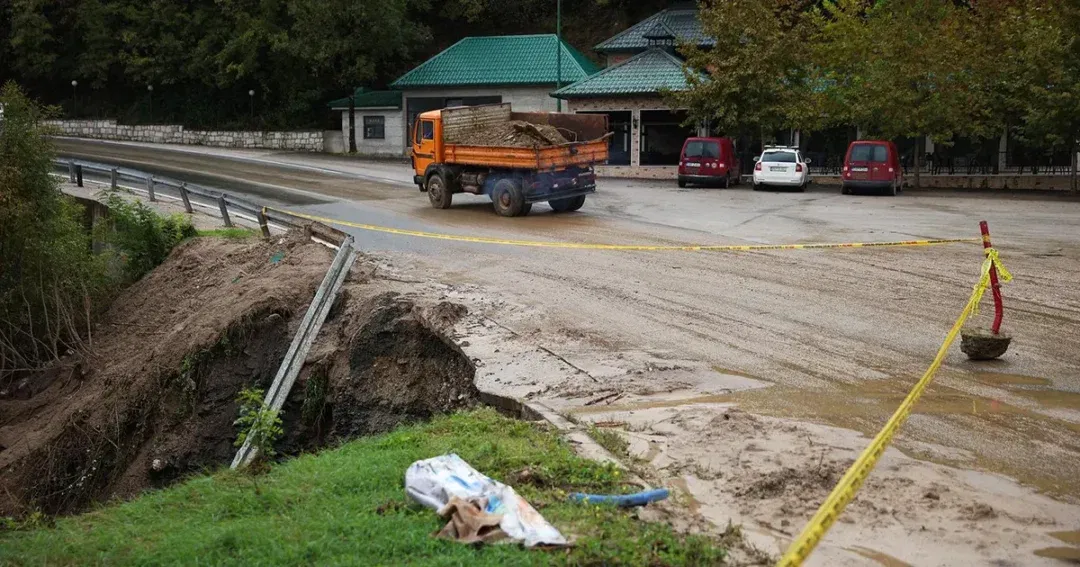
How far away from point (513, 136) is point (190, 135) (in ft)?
117

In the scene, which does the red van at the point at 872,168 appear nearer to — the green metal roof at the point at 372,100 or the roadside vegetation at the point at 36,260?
the roadside vegetation at the point at 36,260

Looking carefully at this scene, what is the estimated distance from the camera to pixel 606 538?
252 inches

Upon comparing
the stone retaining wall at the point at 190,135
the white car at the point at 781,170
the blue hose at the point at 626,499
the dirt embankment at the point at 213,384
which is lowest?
the dirt embankment at the point at 213,384

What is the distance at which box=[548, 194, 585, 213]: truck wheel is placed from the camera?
88.5 feet

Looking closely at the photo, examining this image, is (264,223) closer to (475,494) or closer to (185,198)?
(185,198)

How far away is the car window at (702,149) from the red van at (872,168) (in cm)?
467

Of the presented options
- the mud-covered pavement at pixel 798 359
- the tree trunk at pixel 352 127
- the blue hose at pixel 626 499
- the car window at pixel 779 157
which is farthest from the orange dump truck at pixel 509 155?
the tree trunk at pixel 352 127

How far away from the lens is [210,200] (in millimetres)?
27875

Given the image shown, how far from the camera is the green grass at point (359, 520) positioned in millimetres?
6285

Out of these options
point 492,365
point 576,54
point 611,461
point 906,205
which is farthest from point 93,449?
point 576,54

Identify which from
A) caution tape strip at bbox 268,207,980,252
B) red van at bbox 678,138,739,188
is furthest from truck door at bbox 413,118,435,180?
red van at bbox 678,138,739,188

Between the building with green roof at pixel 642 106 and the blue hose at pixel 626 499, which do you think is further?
the building with green roof at pixel 642 106

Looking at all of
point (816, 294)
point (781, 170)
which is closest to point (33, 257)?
point (816, 294)

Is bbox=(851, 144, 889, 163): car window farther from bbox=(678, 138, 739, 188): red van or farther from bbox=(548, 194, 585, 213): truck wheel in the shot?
bbox=(548, 194, 585, 213): truck wheel
